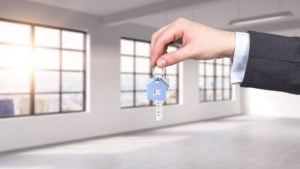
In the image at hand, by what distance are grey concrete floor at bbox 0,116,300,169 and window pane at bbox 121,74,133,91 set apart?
1.19 m

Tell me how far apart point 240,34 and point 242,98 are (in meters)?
12.3

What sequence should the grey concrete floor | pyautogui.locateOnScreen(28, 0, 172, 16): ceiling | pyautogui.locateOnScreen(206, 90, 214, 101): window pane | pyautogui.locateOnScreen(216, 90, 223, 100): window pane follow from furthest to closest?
pyautogui.locateOnScreen(216, 90, 223, 100): window pane < pyautogui.locateOnScreen(206, 90, 214, 101): window pane < pyautogui.locateOnScreen(28, 0, 172, 16): ceiling < the grey concrete floor

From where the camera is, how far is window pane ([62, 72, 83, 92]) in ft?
21.6

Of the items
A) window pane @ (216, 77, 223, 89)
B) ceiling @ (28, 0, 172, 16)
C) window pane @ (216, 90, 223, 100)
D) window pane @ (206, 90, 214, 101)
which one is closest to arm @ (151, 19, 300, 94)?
ceiling @ (28, 0, 172, 16)

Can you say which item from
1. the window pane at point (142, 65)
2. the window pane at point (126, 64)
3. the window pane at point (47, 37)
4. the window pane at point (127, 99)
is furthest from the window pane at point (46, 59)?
the window pane at point (142, 65)

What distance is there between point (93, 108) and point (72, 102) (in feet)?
1.56

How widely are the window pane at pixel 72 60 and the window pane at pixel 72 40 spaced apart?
0.13 meters

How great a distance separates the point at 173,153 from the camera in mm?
5328

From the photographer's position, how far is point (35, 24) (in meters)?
5.96

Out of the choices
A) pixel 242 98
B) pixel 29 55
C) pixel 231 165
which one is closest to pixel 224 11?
pixel 231 165

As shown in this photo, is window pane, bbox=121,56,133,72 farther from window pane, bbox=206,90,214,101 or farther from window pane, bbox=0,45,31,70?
window pane, bbox=206,90,214,101

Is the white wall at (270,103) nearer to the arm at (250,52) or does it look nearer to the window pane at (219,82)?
the window pane at (219,82)

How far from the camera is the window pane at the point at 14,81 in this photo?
5582 mm

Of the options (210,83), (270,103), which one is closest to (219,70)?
(210,83)
